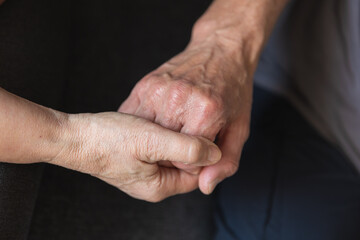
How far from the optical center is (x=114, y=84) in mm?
1076

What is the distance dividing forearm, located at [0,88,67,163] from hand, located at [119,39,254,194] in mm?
175

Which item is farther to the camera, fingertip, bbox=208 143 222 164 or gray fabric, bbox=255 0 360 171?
gray fabric, bbox=255 0 360 171

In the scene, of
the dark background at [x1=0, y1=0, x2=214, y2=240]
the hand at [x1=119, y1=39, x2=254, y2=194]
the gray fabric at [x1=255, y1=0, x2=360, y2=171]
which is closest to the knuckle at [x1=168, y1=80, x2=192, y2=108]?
the hand at [x1=119, y1=39, x2=254, y2=194]

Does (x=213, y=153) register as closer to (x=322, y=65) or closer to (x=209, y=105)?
(x=209, y=105)

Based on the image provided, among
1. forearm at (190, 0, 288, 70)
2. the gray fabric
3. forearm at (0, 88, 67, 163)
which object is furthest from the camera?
the gray fabric

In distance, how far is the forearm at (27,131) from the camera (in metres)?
0.59

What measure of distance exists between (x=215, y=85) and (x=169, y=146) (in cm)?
18

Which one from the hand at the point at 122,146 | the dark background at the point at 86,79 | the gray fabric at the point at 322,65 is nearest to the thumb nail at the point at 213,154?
the hand at the point at 122,146

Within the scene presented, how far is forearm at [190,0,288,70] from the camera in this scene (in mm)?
852

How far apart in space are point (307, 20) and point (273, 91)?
222 millimetres

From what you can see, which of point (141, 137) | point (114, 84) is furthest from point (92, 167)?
point (114, 84)

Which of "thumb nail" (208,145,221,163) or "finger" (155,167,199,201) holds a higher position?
"thumb nail" (208,145,221,163)

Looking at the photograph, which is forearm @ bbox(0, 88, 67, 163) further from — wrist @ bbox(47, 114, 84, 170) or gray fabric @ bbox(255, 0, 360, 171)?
gray fabric @ bbox(255, 0, 360, 171)

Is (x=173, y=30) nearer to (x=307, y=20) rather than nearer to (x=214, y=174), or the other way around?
(x=307, y=20)
